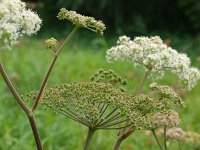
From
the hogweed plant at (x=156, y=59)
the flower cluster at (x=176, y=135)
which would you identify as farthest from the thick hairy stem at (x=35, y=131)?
the flower cluster at (x=176, y=135)

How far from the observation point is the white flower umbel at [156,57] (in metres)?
2.59

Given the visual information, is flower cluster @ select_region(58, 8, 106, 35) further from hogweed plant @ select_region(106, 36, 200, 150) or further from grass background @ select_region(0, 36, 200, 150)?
grass background @ select_region(0, 36, 200, 150)

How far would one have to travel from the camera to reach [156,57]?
2553 millimetres

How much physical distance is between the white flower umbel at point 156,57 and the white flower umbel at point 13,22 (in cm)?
64

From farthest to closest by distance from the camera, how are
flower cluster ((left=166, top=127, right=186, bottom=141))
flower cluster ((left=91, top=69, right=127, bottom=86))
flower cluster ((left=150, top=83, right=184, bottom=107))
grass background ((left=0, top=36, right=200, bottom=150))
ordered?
grass background ((left=0, top=36, right=200, bottom=150)) → flower cluster ((left=166, top=127, right=186, bottom=141)) → flower cluster ((left=91, top=69, right=127, bottom=86)) → flower cluster ((left=150, top=83, right=184, bottom=107))

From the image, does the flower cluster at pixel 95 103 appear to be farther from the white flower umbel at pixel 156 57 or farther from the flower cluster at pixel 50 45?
the white flower umbel at pixel 156 57

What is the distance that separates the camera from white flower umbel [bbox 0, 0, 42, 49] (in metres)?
1.95

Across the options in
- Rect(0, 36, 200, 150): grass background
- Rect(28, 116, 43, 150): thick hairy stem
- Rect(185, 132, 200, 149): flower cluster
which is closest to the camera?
Rect(28, 116, 43, 150): thick hairy stem

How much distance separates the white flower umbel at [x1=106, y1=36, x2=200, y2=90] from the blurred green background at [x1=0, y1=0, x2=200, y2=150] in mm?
1515

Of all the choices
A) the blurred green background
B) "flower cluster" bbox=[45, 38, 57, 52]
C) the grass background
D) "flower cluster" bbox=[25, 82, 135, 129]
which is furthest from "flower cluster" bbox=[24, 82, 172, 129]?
the blurred green background

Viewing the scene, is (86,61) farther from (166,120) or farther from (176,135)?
(166,120)

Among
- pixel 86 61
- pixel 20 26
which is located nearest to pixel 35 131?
pixel 20 26

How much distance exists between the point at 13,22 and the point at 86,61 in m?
9.35

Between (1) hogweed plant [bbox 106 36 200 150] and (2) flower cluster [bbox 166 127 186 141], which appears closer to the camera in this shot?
(1) hogweed plant [bbox 106 36 200 150]
